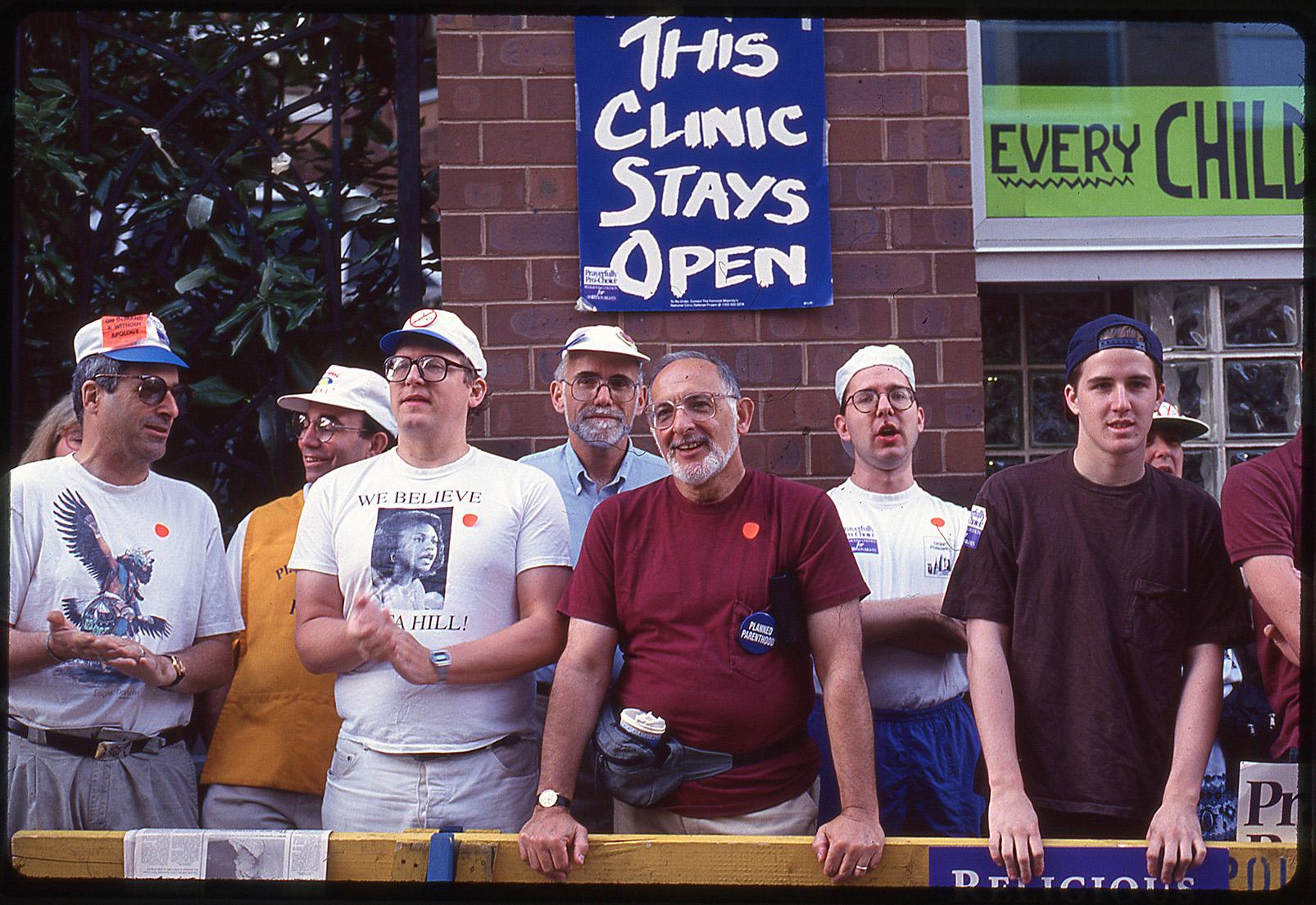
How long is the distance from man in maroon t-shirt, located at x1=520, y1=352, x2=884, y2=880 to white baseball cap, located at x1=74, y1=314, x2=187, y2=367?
1290 mm

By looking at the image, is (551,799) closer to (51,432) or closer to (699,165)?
(51,432)

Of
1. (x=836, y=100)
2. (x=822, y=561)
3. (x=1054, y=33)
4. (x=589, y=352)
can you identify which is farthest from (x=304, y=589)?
(x=1054, y=33)

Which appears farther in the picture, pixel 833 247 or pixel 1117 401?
pixel 833 247

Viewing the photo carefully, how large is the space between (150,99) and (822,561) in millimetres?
3264

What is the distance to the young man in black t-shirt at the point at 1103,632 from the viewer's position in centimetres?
287

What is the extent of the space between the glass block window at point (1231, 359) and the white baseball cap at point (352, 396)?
2.70 meters

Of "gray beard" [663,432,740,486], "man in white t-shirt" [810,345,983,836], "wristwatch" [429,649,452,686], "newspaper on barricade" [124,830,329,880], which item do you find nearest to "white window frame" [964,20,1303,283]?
"man in white t-shirt" [810,345,983,836]

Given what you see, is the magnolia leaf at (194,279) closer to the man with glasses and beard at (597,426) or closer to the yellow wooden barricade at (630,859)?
the man with glasses and beard at (597,426)

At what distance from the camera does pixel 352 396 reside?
143 inches

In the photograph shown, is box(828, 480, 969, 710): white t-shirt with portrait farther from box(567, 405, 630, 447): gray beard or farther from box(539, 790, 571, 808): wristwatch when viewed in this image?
box(539, 790, 571, 808): wristwatch

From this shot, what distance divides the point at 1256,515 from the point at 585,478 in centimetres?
177

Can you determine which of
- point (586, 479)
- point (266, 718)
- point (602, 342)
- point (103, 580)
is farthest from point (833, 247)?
point (103, 580)

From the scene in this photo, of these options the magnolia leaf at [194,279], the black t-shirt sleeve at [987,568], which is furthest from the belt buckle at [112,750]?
the black t-shirt sleeve at [987,568]

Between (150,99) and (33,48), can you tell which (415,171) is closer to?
(150,99)
